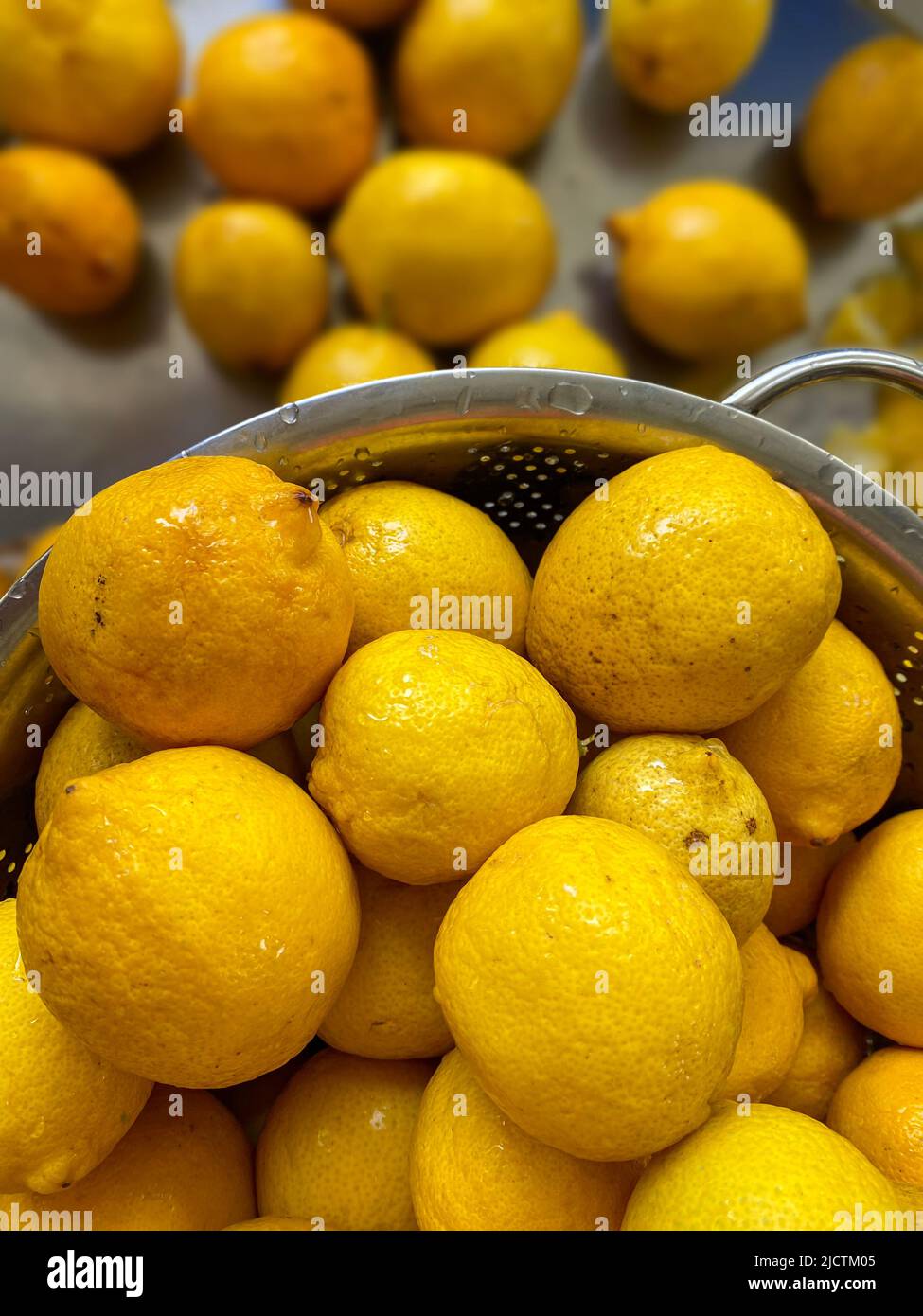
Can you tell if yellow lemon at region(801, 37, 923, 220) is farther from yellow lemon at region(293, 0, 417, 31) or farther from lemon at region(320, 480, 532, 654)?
lemon at region(320, 480, 532, 654)

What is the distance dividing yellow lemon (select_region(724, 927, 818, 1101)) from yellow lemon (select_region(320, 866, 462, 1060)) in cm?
21

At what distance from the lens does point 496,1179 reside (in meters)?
0.56

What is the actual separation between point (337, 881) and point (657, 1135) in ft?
0.76

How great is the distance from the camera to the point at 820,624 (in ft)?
2.08

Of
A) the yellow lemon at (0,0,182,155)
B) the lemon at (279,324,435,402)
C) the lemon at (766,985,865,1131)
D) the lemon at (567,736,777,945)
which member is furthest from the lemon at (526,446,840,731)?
the yellow lemon at (0,0,182,155)

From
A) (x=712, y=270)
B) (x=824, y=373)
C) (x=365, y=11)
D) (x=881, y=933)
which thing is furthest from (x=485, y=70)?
(x=881, y=933)

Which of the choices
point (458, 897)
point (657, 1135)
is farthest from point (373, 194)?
point (657, 1135)

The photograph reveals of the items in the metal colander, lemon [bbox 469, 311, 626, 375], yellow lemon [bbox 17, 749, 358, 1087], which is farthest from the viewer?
lemon [bbox 469, 311, 626, 375]

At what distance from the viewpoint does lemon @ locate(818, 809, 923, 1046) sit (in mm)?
699

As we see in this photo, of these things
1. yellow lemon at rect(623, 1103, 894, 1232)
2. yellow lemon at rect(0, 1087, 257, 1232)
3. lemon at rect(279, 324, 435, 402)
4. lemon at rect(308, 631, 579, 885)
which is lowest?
yellow lemon at rect(0, 1087, 257, 1232)

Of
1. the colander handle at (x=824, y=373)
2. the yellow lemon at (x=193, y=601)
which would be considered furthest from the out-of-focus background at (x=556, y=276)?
the yellow lemon at (x=193, y=601)

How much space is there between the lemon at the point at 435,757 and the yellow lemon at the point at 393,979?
0.05 metres

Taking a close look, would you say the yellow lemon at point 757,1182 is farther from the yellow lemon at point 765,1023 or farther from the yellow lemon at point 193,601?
the yellow lemon at point 193,601

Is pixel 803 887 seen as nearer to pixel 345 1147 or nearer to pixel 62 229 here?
pixel 345 1147
